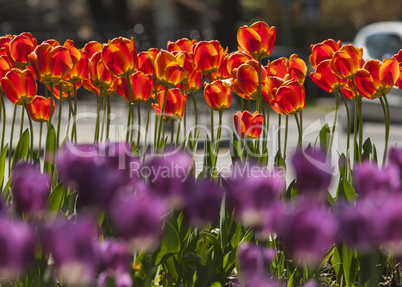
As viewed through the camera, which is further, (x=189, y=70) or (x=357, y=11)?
(x=357, y=11)

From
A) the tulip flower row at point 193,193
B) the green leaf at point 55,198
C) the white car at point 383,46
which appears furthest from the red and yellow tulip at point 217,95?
the white car at point 383,46

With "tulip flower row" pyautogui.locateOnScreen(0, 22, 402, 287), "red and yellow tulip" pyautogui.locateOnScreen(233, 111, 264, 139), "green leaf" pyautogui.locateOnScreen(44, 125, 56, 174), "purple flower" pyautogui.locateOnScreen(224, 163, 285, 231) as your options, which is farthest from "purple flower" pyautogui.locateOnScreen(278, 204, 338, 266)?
"green leaf" pyautogui.locateOnScreen(44, 125, 56, 174)

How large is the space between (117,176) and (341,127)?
11948mm

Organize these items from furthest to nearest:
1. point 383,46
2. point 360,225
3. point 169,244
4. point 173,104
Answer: point 383,46 → point 173,104 → point 169,244 → point 360,225

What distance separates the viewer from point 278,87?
250cm

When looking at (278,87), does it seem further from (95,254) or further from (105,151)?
(95,254)

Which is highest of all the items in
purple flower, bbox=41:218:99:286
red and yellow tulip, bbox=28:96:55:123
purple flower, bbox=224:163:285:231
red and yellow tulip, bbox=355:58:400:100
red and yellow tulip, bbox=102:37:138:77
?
red and yellow tulip, bbox=102:37:138:77

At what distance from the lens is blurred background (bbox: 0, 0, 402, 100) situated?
1942cm

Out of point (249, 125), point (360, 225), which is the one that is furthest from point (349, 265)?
point (360, 225)

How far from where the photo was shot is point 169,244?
1.82 m

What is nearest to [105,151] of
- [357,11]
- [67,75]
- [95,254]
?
[95,254]

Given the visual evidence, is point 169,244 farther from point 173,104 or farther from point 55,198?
point 173,104

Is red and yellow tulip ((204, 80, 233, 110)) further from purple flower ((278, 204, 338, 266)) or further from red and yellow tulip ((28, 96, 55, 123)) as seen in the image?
purple flower ((278, 204, 338, 266))

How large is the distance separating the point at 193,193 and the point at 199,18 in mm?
38224
